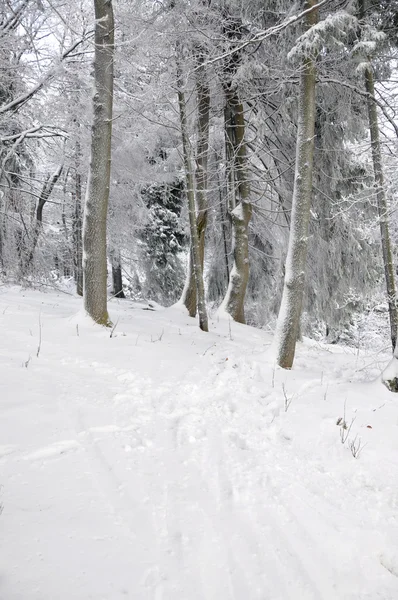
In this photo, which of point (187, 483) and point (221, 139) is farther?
point (221, 139)

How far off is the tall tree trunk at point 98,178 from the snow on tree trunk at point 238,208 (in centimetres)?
335

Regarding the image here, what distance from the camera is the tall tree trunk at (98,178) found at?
6.18 m

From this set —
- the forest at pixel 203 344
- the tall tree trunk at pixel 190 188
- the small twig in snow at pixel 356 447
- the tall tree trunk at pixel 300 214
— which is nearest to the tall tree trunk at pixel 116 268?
the forest at pixel 203 344

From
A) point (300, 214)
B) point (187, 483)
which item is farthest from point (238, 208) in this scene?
point (187, 483)

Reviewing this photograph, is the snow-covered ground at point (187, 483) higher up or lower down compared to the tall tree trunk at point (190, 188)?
lower down

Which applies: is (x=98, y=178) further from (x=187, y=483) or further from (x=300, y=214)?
(x=187, y=483)

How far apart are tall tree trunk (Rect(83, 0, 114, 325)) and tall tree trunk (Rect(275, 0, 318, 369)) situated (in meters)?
3.20

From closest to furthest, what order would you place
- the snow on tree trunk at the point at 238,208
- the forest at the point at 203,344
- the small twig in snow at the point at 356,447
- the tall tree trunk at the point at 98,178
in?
1. the forest at the point at 203,344
2. the small twig in snow at the point at 356,447
3. the tall tree trunk at the point at 98,178
4. the snow on tree trunk at the point at 238,208

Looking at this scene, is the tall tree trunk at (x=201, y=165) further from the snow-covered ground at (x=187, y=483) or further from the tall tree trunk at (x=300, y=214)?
the snow-covered ground at (x=187, y=483)

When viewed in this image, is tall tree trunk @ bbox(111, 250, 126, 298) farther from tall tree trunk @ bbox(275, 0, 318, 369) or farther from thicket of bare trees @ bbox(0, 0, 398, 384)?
tall tree trunk @ bbox(275, 0, 318, 369)

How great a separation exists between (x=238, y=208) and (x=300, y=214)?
4.00 metres

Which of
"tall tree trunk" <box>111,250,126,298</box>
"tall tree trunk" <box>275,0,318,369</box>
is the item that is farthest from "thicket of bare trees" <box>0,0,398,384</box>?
"tall tree trunk" <box>111,250,126,298</box>

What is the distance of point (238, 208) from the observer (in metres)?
9.10

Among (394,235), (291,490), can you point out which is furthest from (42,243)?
(291,490)
